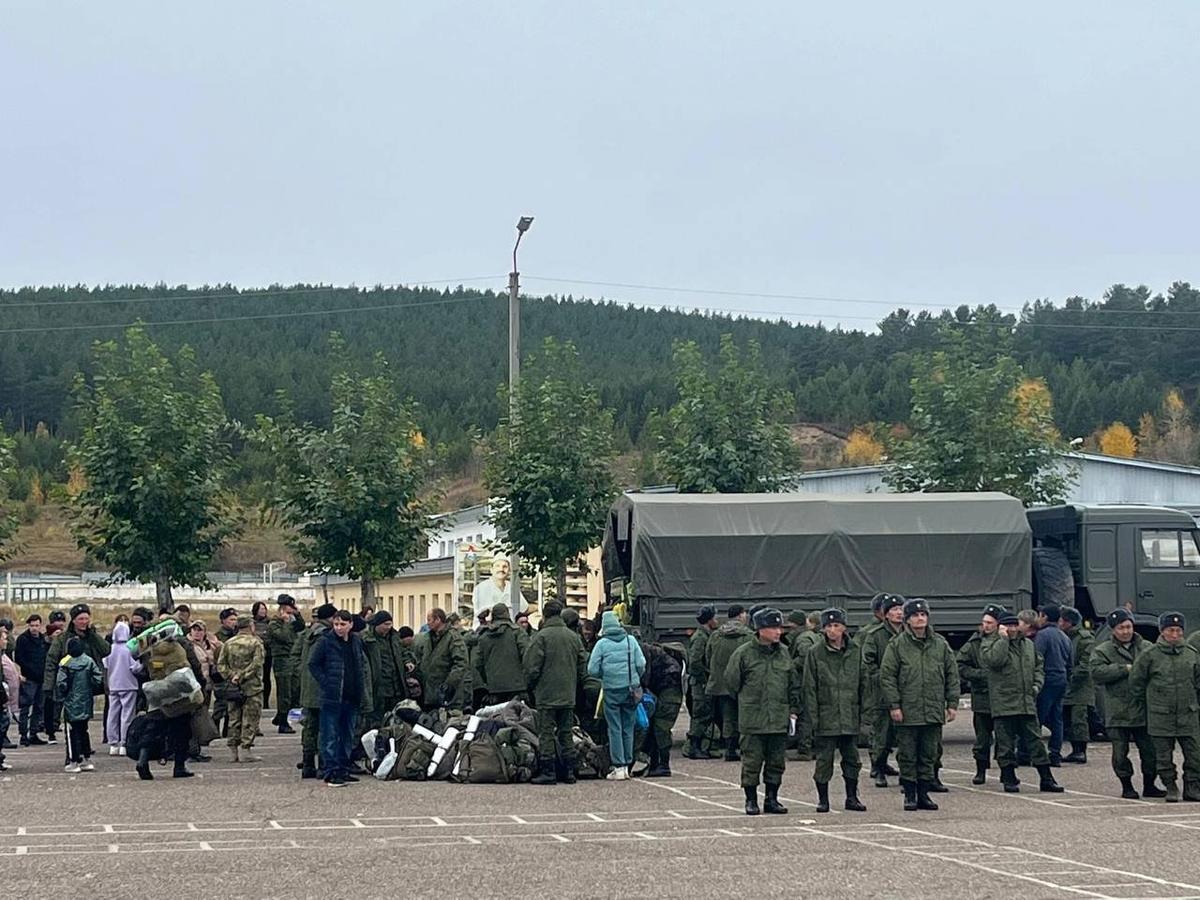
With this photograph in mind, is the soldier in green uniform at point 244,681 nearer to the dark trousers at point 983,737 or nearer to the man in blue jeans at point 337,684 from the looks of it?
the man in blue jeans at point 337,684

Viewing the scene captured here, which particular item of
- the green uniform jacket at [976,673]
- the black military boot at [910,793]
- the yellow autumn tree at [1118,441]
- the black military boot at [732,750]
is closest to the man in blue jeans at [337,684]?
the black military boot at [732,750]

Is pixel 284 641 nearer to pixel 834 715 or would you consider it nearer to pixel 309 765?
pixel 309 765

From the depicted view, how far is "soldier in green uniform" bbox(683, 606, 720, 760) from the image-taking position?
70.9ft

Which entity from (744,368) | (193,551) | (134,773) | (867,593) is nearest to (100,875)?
(134,773)

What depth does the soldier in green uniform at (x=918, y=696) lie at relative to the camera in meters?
16.2

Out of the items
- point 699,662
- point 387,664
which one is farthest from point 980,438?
point 387,664

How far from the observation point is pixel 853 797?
52.3 ft

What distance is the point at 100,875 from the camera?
11.7 meters

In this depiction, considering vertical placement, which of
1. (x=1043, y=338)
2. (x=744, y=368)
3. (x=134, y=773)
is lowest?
(x=134, y=773)

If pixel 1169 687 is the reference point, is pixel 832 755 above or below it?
below

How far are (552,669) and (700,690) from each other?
3.49m

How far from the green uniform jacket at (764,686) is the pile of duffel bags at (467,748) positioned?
3.78 metres

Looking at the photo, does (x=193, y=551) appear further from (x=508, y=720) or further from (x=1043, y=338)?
(x=1043, y=338)

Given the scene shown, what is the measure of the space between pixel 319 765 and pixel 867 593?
8125 millimetres
